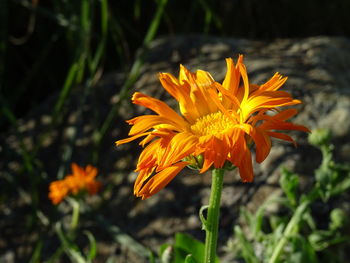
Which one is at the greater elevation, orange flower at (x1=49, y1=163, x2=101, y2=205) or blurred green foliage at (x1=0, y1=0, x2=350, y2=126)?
blurred green foliage at (x1=0, y1=0, x2=350, y2=126)

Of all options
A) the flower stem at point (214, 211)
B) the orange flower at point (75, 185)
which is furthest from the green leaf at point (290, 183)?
the orange flower at point (75, 185)

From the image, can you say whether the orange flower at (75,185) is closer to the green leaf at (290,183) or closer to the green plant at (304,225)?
the green plant at (304,225)

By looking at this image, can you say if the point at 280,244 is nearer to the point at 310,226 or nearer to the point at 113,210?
the point at 310,226

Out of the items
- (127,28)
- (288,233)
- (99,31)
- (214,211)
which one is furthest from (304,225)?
(99,31)

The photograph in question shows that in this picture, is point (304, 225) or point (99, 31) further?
point (99, 31)

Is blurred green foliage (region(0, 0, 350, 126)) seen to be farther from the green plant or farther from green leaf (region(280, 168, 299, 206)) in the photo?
green leaf (region(280, 168, 299, 206))

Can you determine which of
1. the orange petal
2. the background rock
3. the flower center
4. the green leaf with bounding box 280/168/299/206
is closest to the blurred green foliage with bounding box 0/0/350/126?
the background rock

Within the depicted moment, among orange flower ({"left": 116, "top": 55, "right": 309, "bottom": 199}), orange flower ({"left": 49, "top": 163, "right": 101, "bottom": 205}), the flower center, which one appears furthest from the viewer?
orange flower ({"left": 49, "top": 163, "right": 101, "bottom": 205})

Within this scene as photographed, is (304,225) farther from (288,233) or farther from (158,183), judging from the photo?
(158,183)

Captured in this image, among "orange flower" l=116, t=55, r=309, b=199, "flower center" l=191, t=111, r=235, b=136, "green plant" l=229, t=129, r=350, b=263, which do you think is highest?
"orange flower" l=116, t=55, r=309, b=199
